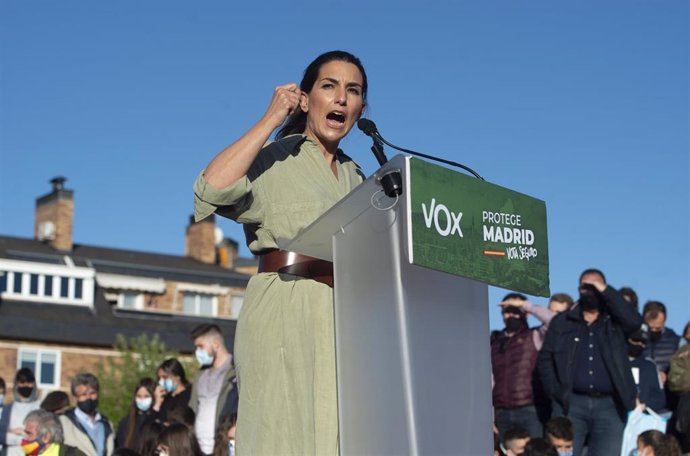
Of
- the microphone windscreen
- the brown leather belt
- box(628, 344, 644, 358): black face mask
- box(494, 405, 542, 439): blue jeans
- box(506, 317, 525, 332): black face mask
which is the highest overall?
box(506, 317, 525, 332): black face mask

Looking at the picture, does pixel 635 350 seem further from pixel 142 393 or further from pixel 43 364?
pixel 43 364

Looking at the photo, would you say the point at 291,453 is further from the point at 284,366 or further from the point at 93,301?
the point at 93,301

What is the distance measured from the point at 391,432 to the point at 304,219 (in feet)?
3.34

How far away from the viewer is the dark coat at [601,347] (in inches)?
412

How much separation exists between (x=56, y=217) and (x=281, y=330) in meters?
68.5

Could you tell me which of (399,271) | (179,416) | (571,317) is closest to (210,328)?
(179,416)

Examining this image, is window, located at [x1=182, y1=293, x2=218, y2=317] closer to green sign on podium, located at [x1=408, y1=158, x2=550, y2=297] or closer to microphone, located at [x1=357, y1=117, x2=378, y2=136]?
microphone, located at [x1=357, y1=117, x2=378, y2=136]

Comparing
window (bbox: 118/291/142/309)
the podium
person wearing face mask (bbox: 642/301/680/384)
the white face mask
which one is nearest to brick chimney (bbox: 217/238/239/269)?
window (bbox: 118/291/142/309)

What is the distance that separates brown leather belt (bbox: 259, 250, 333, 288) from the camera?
4.77 metres

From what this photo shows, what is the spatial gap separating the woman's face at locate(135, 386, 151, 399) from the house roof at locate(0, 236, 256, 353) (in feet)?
138

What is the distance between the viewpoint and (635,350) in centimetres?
1100

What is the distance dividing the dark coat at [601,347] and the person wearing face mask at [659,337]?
43.5 inches

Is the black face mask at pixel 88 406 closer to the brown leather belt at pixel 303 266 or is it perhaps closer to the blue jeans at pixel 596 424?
the blue jeans at pixel 596 424

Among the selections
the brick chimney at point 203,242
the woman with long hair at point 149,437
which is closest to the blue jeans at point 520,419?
the woman with long hair at point 149,437
